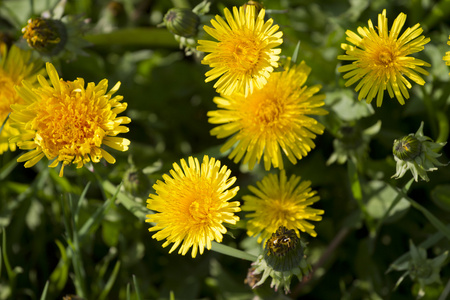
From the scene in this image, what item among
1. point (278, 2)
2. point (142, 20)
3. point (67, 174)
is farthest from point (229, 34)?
point (142, 20)

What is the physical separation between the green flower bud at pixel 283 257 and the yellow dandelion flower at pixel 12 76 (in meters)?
1.59

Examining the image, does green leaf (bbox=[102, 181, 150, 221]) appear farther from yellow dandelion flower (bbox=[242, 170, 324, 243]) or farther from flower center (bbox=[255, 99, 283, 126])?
flower center (bbox=[255, 99, 283, 126])

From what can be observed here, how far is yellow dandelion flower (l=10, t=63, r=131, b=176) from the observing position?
7.26ft

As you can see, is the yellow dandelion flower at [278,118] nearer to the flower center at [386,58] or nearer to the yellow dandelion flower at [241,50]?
the yellow dandelion flower at [241,50]

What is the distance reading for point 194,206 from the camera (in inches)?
85.7

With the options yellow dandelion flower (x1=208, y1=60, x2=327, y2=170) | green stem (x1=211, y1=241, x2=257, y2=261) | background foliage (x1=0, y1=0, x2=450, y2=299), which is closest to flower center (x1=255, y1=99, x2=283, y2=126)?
yellow dandelion flower (x1=208, y1=60, x2=327, y2=170)

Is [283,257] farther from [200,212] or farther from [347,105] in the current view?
[347,105]

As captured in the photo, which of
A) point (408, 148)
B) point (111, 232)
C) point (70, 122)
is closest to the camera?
point (408, 148)

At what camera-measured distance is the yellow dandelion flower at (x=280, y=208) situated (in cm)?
230

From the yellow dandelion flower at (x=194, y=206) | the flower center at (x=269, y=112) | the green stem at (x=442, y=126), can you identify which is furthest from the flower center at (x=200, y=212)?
the green stem at (x=442, y=126)

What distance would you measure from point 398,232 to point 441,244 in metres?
0.32

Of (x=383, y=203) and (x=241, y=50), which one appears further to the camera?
(x=383, y=203)

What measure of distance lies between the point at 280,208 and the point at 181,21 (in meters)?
1.06

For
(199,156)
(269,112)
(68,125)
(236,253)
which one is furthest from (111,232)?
(269,112)
